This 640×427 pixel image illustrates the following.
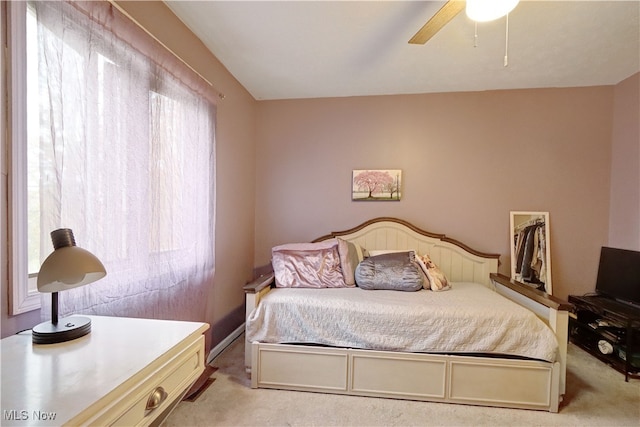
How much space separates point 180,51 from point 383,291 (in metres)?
2.31

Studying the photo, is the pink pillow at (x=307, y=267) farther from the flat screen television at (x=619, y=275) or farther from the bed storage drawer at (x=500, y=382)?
the flat screen television at (x=619, y=275)

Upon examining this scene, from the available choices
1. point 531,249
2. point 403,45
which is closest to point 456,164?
point 531,249

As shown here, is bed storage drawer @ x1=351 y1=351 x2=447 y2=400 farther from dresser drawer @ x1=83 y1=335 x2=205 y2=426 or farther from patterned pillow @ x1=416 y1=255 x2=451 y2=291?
dresser drawer @ x1=83 y1=335 x2=205 y2=426

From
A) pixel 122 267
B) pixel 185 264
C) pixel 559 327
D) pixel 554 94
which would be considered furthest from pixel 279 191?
pixel 554 94

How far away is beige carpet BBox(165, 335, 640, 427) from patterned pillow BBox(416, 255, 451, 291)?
34.0 inches

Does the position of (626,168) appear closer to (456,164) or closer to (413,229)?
(456,164)

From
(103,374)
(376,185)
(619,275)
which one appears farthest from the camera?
(376,185)

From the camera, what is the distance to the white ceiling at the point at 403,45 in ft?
5.97

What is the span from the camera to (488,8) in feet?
4.44

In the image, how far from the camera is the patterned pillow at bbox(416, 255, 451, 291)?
2477mm

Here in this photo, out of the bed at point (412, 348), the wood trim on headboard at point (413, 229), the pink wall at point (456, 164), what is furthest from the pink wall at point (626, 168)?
the bed at point (412, 348)

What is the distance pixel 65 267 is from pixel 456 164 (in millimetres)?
3194

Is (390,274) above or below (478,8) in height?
below

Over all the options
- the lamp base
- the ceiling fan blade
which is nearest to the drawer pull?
the lamp base
